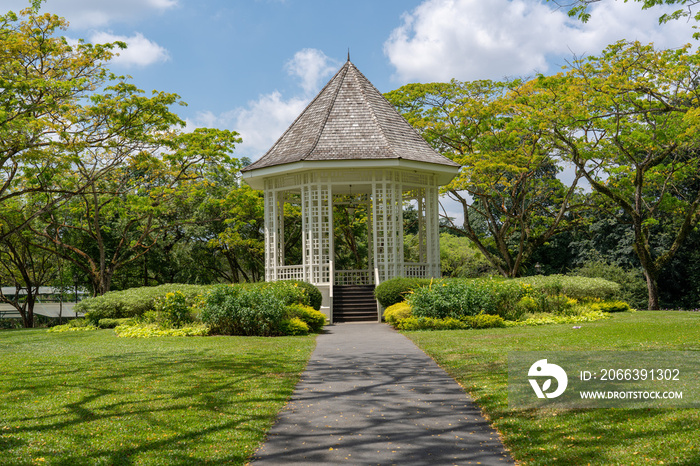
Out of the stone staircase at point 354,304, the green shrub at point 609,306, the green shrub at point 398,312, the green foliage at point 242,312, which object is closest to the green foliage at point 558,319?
the green shrub at point 609,306

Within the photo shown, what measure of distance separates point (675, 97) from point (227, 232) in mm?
20208

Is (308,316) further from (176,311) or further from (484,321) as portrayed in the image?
(484,321)

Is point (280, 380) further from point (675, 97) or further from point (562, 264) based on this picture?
point (562, 264)

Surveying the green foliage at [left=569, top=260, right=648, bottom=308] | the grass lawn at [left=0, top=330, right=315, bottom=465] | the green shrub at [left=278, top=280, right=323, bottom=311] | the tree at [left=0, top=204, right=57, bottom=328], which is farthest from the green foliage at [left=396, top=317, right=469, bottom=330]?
the tree at [left=0, top=204, right=57, bottom=328]

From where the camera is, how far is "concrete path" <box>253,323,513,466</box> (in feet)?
17.0

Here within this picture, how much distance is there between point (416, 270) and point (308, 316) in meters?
6.80

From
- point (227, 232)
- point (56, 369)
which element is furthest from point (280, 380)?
→ point (227, 232)

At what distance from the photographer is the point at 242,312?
15281 millimetres

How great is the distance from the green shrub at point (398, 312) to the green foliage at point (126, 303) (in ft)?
19.9

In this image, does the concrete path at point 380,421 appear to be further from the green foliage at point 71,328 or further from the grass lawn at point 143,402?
the green foliage at point 71,328

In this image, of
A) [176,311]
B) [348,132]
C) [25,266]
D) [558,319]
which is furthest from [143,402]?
[25,266]

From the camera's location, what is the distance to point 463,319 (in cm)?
1612

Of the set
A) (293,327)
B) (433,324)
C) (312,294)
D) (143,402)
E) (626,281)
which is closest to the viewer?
(143,402)

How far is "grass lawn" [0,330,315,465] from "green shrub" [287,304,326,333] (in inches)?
140
